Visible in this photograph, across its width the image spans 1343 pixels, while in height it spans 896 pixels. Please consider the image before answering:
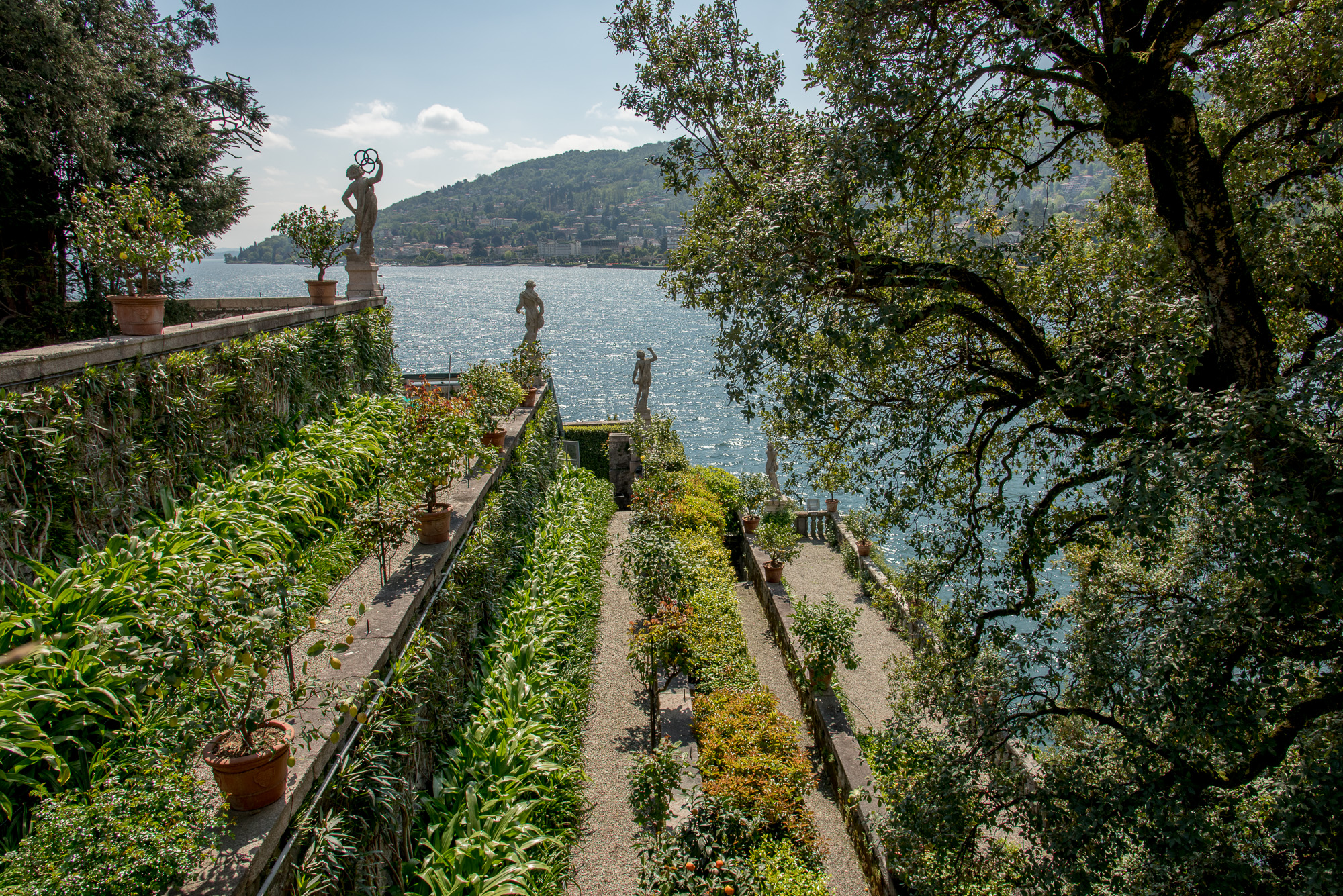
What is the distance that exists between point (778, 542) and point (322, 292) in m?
9.02

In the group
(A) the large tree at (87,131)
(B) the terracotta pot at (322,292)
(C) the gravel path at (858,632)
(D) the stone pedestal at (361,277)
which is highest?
(A) the large tree at (87,131)

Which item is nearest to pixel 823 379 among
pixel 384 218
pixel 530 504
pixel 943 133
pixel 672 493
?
pixel 943 133

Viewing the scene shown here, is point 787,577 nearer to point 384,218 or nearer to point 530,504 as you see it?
point 530,504

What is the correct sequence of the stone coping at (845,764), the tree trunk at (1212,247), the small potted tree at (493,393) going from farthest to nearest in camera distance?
the small potted tree at (493,393) < the stone coping at (845,764) < the tree trunk at (1212,247)

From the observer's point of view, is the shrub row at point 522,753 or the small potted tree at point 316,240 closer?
the shrub row at point 522,753

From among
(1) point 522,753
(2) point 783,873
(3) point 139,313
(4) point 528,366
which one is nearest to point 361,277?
(4) point 528,366

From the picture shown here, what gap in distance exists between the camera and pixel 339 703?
4109 mm

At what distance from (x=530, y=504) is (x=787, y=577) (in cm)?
622

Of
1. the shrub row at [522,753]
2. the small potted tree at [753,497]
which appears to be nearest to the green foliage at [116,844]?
the shrub row at [522,753]

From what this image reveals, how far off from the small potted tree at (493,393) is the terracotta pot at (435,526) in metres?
2.95

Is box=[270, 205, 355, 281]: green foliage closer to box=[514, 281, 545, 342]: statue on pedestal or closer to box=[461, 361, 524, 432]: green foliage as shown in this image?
box=[461, 361, 524, 432]: green foliage

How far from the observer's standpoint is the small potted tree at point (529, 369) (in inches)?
567

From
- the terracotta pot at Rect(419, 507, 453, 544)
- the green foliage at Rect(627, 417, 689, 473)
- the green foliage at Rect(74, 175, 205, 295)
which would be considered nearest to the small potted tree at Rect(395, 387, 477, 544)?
the terracotta pot at Rect(419, 507, 453, 544)

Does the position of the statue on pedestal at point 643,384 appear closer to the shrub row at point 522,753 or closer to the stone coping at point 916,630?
the stone coping at point 916,630
